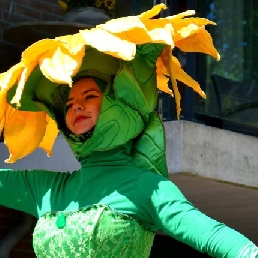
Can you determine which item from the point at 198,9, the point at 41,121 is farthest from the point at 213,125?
the point at 41,121

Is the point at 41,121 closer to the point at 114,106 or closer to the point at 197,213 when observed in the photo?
the point at 114,106

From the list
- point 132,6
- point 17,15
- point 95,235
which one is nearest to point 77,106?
point 95,235

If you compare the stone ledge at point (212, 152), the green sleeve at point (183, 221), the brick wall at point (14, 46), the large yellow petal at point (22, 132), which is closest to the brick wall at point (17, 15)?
the brick wall at point (14, 46)

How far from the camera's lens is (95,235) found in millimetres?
3541

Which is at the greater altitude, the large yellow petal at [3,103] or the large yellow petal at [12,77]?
the large yellow petal at [12,77]

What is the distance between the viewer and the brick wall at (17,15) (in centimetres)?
708

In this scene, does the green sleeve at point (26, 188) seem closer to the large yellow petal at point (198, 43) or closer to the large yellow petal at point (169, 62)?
the large yellow petal at point (169, 62)

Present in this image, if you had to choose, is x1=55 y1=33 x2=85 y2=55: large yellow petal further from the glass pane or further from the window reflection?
the window reflection

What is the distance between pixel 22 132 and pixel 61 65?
56 centimetres

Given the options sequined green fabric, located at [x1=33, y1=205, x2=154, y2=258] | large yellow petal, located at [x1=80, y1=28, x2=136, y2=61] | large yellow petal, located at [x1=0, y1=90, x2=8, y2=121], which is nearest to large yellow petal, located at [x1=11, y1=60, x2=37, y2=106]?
large yellow petal, located at [x1=0, y1=90, x2=8, y2=121]

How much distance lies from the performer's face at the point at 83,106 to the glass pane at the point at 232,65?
2.63 meters

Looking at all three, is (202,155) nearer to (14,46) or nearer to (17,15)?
(14,46)

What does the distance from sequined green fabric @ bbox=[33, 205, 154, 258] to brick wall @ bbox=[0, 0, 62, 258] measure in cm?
351

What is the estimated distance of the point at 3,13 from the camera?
7.11 meters
